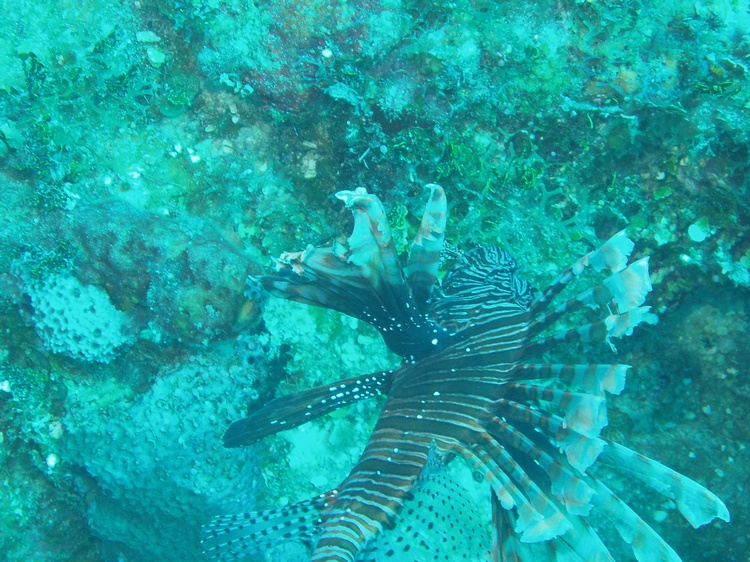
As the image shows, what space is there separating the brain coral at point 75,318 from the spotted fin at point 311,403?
4.36ft

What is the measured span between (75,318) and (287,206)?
1701 mm

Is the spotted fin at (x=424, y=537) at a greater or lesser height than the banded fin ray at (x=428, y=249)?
lesser

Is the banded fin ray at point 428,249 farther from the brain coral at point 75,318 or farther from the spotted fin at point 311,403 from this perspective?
the brain coral at point 75,318

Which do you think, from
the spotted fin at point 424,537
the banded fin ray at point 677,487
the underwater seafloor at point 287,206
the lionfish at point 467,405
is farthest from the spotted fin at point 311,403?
the banded fin ray at point 677,487

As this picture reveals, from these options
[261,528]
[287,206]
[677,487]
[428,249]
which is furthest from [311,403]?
[677,487]

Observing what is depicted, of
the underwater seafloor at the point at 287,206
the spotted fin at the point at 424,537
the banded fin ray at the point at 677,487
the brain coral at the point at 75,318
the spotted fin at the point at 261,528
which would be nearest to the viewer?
the banded fin ray at the point at 677,487

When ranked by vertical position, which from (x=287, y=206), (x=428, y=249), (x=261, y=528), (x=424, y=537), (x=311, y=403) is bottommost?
(x=261, y=528)

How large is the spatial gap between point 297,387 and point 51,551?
2.51 metres

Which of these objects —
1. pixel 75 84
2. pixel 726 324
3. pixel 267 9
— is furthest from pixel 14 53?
pixel 726 324

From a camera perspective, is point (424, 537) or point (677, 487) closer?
point (677, 487)

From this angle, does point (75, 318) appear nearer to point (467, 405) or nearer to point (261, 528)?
point (261, 528)

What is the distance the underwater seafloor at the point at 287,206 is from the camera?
2605 mm

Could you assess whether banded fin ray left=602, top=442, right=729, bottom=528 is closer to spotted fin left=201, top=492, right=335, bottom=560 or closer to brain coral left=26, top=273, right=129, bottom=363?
spotted fin left=201, top=492, right=335, bottom=560

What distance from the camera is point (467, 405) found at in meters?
2.40
